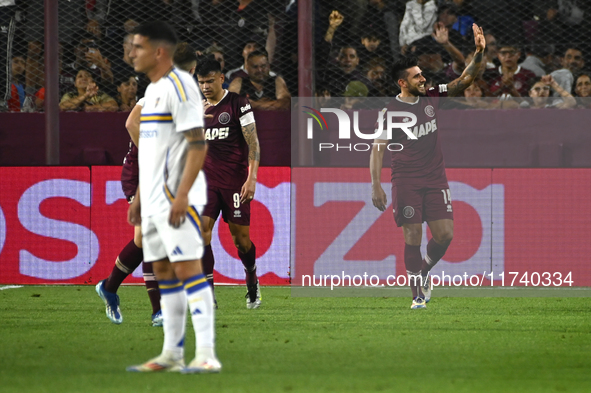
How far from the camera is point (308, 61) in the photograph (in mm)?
9844

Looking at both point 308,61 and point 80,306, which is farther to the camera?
point 308,61

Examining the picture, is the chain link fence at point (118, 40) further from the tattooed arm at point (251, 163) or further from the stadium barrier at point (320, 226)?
the tattooed arm at point (251, 163)

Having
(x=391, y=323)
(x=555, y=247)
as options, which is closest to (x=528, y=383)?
(x=391, y=323)

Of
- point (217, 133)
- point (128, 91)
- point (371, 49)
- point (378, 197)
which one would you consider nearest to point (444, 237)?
point (378, 197)

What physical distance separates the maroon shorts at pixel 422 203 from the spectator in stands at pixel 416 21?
148 inches

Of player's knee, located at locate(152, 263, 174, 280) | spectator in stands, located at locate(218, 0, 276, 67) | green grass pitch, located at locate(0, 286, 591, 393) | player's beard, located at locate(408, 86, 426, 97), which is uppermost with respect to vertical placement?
spectator in stands, located at locate(218, 0, 276, 67)

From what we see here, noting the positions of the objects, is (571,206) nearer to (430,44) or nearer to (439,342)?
(430,44)

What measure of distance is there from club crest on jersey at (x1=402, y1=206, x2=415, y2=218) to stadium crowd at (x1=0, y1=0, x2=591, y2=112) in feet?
9.74

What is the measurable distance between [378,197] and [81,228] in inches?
137

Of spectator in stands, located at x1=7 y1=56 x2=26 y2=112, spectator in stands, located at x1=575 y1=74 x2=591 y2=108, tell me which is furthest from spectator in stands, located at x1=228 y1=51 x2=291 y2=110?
spectator in stands, located at x1=575 y1=74 x2=591 y2=108

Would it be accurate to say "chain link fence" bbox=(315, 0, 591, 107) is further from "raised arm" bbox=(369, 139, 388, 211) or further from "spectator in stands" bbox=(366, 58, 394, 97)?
"raised arm" bbox=(369, 139, 388, 211)

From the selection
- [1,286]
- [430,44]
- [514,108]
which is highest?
[430,44]

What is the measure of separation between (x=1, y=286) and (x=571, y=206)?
603 centimetres

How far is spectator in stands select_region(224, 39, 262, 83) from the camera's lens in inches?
424
